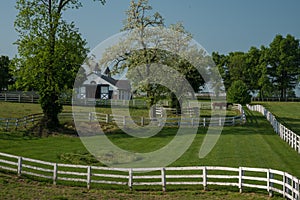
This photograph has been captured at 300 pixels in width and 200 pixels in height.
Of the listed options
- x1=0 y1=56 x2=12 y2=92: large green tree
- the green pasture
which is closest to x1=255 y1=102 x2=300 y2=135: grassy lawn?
the green pasture

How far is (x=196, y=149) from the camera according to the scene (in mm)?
23484

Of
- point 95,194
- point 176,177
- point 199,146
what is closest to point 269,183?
point 176,177

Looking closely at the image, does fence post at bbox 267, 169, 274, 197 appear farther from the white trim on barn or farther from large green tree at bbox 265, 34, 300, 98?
large green tree at bbox 265, 34, 300, 98

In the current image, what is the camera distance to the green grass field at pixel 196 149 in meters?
15.4

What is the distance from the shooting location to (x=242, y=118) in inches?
1539

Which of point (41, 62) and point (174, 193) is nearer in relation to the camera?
point (174, 193)

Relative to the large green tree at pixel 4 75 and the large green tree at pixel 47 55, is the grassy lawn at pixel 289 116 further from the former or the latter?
the large green tree at pixel 4 75

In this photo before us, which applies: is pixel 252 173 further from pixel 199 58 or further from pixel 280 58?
pixel 280 58

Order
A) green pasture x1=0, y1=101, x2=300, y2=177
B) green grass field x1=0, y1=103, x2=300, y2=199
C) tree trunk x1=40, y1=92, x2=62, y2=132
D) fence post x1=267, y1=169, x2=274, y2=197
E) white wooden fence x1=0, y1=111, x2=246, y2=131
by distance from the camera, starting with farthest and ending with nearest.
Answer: white wooden fence x1=0, y1=111, x2=246, y2=131
tree trunk x1=40, y1=92, x2=62, y2=132
green pasture x1=0, y1=101, x2=300, y2=177
green grass field x1=0, y1=103, x2=300, y2=199
fence post x1=267, y1=169, x2=274, y2=197

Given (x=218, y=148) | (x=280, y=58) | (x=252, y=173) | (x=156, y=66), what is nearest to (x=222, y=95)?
(x=280, y=58)

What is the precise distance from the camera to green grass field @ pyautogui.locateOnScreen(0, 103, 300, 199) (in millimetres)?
15383

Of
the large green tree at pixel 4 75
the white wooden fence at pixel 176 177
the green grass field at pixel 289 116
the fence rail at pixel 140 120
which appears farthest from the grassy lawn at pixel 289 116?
the large green tree at pixel 4 75

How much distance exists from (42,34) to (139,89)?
35.6 feet

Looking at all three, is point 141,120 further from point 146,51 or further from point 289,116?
point 289,116
